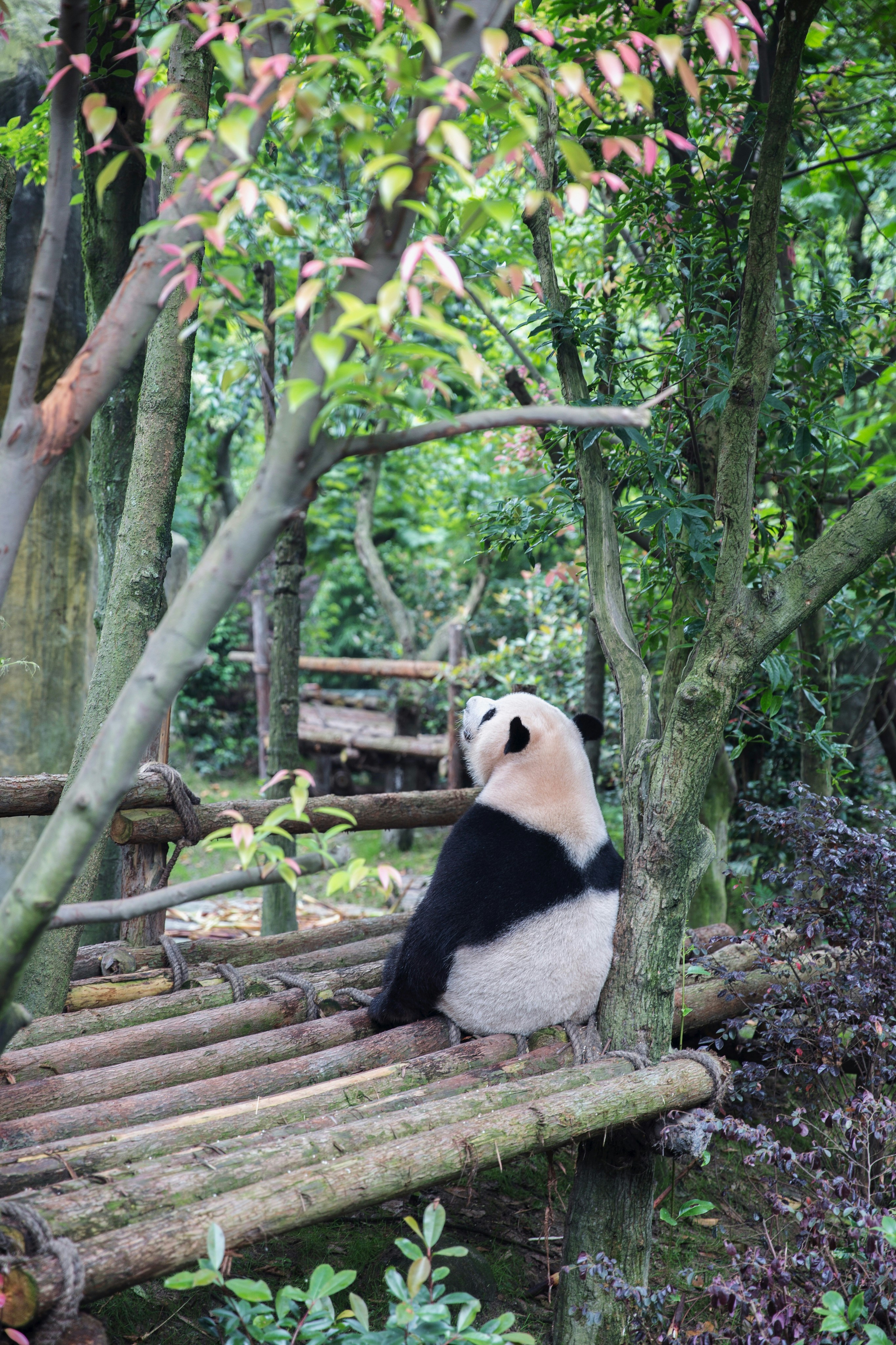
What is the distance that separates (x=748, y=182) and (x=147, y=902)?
370 centimetres

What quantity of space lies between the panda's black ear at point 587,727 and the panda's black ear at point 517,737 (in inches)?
12.0

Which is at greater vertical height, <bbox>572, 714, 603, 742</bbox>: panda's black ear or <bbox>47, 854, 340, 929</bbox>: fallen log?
<bbox>572, 714, 603, 742</bbox>: panda's black ear

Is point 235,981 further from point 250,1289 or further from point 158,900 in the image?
point 158,900

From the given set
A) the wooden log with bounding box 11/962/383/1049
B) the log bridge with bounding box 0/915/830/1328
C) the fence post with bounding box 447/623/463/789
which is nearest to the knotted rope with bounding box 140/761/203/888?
the wooden log with bounding box 11/962/383/1049

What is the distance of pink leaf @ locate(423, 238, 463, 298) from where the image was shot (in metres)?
1.36

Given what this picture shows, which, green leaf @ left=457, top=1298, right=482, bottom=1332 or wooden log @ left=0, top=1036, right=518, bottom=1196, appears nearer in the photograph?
green leaf @ left=457, top=1298, right=482, bottom=1332

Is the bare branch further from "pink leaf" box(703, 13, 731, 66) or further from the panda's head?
the panda's head

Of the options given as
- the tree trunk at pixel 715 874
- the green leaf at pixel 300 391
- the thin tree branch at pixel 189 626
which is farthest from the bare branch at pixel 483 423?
the tree trunk at pixel 715 874

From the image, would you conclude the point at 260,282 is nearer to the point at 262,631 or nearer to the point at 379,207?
the point at 379,207

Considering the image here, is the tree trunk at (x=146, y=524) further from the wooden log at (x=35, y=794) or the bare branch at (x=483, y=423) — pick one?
the bare branch at (x=483, y=423)

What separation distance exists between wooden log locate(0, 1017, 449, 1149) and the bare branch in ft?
5.42

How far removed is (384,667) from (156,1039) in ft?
22.6

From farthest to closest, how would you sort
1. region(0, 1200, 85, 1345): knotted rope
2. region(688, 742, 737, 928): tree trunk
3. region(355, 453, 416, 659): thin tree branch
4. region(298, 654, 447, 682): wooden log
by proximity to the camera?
region(355, 453, 416, 659): thin tree branch → region(298, 654, 447, 682): wooden log → region(688, 742, 737, 928): tree trunk → region(0, 1200, 85, 1345): knotted rope

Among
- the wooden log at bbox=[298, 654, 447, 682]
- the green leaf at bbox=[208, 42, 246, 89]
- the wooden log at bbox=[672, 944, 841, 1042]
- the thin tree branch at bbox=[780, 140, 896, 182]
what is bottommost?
the wooden log at bbox=[672, 944, 841, 1042]
